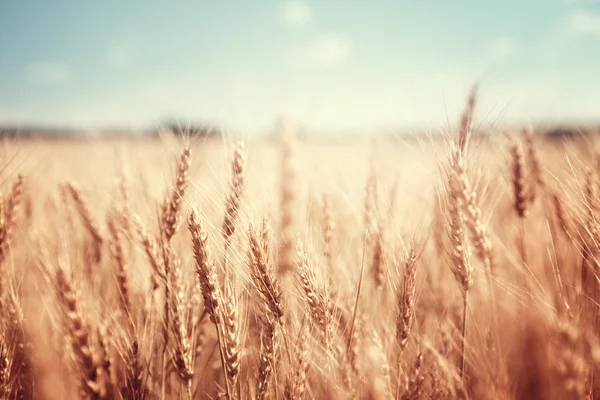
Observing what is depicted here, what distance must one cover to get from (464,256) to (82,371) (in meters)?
1.39

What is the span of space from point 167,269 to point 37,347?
0.77m

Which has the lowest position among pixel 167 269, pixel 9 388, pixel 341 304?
pixel 9 388

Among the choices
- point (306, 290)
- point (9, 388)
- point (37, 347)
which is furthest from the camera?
point (37, 347)

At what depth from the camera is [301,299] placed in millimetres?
1423

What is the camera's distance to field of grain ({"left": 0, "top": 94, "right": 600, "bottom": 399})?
1.10 m

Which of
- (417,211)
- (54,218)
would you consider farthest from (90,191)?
(417,211)

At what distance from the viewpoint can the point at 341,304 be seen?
4.68 ft

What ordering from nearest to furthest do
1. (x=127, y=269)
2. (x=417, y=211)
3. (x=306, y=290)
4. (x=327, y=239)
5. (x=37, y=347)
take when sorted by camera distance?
(x=306, y=290) → (x=37, y=347) → (x=127, y=269) → (x=327, y=239) → (x=417, y=211)

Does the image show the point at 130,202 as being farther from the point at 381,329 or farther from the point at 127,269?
the point at 381,329

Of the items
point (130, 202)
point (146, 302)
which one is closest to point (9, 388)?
point (146, 302)

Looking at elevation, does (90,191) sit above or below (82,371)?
above

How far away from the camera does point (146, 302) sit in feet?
4.80

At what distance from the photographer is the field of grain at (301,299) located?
1.10m

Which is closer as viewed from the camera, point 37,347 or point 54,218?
point 37,347
